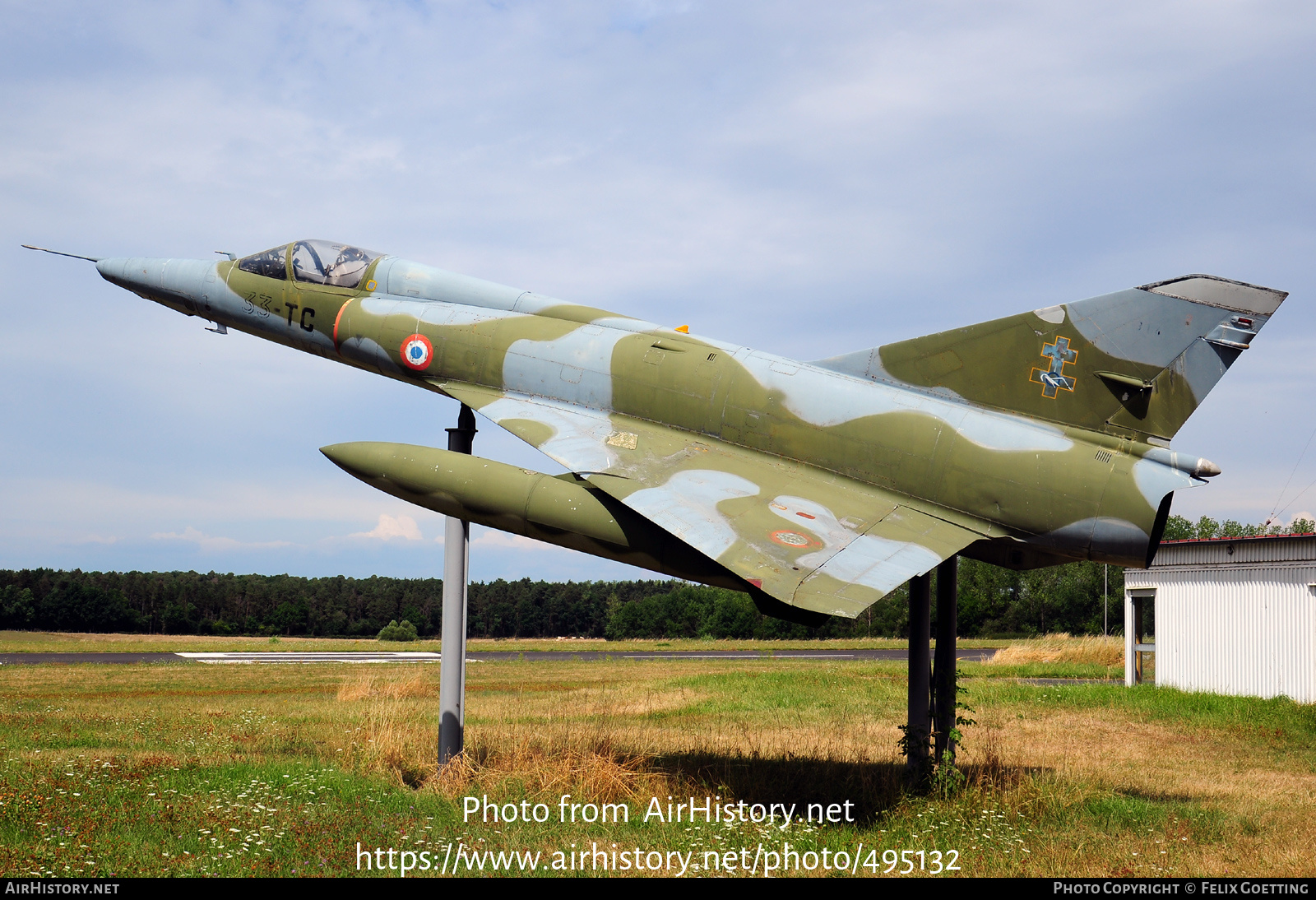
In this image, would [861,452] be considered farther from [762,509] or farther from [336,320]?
[336,320]

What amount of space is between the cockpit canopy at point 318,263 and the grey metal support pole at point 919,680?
7776 mm

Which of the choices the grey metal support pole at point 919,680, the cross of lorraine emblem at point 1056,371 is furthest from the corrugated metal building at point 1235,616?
the grey metal support pole at point 919,680

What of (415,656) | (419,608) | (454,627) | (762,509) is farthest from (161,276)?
(419,608)

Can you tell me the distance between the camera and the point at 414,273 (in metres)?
11.1

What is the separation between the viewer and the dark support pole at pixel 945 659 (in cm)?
911

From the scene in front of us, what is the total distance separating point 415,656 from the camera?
3772 cm

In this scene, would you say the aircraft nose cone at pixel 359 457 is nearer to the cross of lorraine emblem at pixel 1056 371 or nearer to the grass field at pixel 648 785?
the grass field at pixel 648 785

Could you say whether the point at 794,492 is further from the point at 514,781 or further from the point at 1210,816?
the point at 1210,816

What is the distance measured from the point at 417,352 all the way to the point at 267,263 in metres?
2.71

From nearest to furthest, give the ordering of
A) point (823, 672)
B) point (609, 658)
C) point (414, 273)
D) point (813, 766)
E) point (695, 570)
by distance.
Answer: point (695, 570) → point (813, 766) → point (414, 273) → point (823, 672) → point (609, 658)

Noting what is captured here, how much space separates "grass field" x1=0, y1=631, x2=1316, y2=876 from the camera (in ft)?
22.8

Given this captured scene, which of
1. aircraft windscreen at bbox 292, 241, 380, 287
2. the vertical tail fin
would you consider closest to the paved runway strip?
the vertical tail fin
